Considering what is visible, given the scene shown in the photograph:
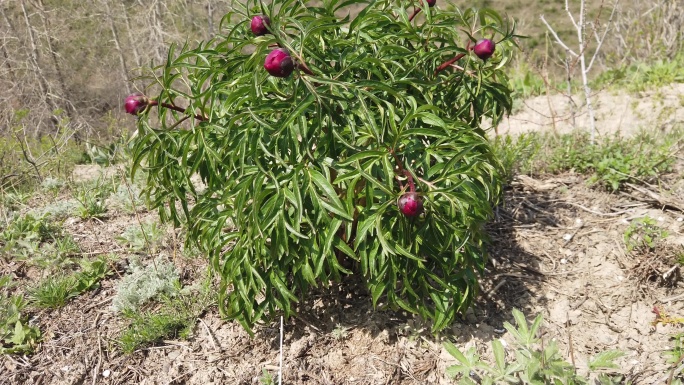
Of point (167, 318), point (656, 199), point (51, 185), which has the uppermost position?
point (656, 199)

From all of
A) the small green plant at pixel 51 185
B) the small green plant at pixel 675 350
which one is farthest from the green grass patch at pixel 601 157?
the small green plant at pixel 51 185

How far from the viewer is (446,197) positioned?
195 cm

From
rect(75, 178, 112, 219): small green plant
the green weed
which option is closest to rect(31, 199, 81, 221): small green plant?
rect(75, 178, 112, 219): small green plant

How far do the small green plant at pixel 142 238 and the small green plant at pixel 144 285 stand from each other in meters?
0.19

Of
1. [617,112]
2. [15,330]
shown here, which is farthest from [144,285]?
[617,112]

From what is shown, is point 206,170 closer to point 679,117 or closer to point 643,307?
point 643,307

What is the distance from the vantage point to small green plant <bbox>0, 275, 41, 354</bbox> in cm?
274

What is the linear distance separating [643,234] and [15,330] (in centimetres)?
335

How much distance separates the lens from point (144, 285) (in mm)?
2928

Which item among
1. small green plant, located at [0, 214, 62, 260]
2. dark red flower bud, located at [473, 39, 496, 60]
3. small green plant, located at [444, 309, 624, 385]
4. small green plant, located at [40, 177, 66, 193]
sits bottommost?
small green plant, located at [40, 177, 66, 193]

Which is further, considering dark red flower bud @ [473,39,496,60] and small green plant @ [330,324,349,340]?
small green plant @ [330,324,349,340]

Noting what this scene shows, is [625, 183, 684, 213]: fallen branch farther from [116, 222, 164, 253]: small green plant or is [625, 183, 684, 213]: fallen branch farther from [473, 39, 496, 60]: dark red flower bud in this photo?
[116, 222, 164, 253]: small green plant

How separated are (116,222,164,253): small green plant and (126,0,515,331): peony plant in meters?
0.93

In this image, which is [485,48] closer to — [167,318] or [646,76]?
[167,318]
